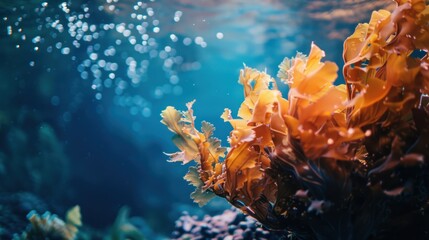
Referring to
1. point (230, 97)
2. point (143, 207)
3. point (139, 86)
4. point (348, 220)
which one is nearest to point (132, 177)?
point (143, 207)

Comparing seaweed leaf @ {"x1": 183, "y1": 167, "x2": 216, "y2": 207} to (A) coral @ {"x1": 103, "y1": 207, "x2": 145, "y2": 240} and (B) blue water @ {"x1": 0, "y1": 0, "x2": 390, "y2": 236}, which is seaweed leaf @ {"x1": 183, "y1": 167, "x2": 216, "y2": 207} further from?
(B) blue water @ {"x1": 0, "y1": 0, "x2": 390, "y2": 236}

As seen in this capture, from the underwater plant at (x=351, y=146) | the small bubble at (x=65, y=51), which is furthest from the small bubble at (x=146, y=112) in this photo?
the underwater plant at (x=351, y=146)

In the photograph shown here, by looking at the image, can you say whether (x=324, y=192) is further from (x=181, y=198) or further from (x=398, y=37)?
(x=181, y=198)

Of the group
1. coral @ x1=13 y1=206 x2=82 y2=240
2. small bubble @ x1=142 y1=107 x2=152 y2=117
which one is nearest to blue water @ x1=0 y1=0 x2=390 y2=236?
coral @ x1=13 y1=206 x2=82 y2=240

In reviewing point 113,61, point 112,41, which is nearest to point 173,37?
point 112,41

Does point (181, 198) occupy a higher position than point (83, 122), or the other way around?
point (83, 122)

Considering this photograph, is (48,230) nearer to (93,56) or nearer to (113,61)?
(93,56)

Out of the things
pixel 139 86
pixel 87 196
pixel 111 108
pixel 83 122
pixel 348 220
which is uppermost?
pixel 139 86

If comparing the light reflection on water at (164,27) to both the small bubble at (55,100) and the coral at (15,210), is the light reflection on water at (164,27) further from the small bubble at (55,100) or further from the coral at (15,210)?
the coral at (15,210)
